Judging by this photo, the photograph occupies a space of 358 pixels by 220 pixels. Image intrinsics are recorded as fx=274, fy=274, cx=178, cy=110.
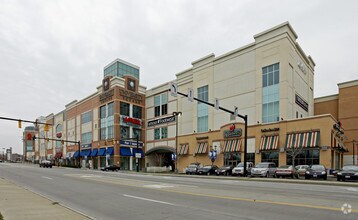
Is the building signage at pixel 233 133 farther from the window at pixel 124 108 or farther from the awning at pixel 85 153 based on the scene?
the awning at pixel 85 153

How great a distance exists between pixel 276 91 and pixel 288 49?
6.29 metres

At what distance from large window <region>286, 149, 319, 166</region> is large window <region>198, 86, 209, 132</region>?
16.7 m

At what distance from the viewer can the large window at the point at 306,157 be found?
34688 millimetres

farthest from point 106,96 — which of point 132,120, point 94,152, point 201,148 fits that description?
point 201,148

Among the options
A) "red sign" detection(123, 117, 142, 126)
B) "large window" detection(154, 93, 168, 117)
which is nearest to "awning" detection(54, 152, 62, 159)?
"red sign" detection(123, 117, 142, 126)

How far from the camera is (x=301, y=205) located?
29.0 feet

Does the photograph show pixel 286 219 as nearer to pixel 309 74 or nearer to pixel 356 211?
pixel 356 211

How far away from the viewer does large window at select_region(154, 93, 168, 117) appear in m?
62.3

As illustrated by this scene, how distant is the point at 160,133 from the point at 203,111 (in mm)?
15499

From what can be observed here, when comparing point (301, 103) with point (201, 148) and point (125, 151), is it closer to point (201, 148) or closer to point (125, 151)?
point (201, 148)

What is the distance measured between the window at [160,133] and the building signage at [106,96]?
44.1 ft

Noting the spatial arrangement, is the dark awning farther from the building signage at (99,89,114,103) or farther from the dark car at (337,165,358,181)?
the dark car at (337,165,358,181)

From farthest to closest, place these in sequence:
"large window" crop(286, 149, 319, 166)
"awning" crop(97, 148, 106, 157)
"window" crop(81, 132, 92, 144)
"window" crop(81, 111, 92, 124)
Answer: "window" crop(81, 111, 92, 124) < "window" crop(81, 132, 92, 144) < "awning" crop(97, 148, 106, 157) < "large window" crop(286, 149, 319, 166)

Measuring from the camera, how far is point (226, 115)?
46.4m
